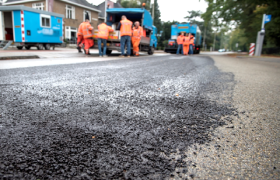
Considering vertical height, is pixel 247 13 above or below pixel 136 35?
above

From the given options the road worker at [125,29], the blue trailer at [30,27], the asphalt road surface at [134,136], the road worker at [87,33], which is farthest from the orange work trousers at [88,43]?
the asphalt road surface at [134,136]

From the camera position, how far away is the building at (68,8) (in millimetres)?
27016

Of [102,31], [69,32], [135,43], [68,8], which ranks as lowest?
[135,43]

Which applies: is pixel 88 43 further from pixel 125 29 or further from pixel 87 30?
pixel 125 29

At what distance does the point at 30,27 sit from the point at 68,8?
1702 cm

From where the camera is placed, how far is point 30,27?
561 inches

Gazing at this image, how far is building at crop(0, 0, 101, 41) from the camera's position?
27016mm

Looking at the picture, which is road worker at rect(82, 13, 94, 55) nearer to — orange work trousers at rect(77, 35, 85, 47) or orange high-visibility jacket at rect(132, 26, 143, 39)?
orange work trousers at rect(77, 35, 85, 47)

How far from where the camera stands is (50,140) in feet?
4.86

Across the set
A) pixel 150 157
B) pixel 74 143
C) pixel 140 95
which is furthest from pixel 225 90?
pixel 74 143

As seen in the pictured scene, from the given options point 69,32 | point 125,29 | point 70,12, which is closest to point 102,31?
point 125,29

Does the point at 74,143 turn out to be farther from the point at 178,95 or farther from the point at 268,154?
the point at 178,95

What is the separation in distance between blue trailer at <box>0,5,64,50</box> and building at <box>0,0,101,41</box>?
1241cm

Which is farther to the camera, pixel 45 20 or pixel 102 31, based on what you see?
pixel 45 20
